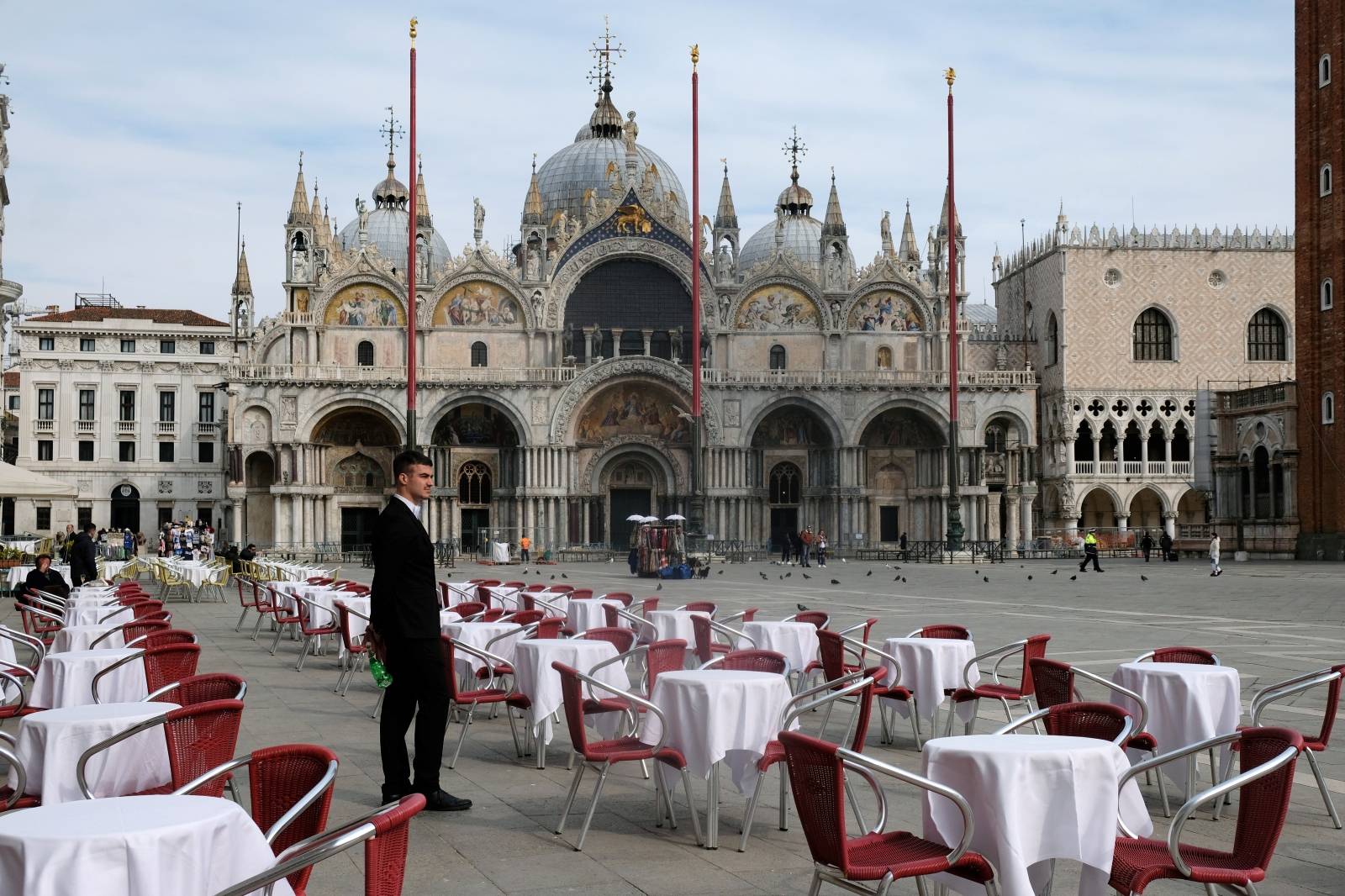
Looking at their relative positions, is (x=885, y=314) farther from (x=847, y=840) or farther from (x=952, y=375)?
(x=847, y=840)

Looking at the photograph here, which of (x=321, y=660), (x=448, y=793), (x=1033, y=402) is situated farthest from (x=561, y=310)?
(x=448, y=793)

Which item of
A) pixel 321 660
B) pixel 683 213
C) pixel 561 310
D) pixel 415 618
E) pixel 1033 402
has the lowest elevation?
pixel 321 660

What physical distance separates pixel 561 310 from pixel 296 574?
26646mm

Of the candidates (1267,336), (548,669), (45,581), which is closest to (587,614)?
(548,669)

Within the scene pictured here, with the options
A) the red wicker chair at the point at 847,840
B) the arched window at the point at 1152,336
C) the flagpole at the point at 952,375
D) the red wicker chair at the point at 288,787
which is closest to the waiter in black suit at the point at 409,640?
the red wicker chair at the point at 288,787

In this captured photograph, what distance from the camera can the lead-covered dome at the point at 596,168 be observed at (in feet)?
190

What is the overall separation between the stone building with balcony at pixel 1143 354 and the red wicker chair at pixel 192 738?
5059 centimetres

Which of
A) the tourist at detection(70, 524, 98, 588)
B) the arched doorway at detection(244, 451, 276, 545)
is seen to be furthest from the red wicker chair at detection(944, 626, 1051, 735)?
the arched doorway at detection(244, 451, 276, 545)

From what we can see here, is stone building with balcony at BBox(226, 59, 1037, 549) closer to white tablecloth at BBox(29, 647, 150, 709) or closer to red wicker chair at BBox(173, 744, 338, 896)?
white tablecloth at BBox(29, 647, 150, 709)

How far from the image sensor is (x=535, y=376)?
49.2 m

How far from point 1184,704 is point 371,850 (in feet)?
18.2

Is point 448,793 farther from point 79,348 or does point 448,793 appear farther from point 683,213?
point 79,348

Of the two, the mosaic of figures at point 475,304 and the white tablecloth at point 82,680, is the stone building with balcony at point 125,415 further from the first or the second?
the white tablecloth at point 82,680

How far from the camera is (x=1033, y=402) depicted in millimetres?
51969
